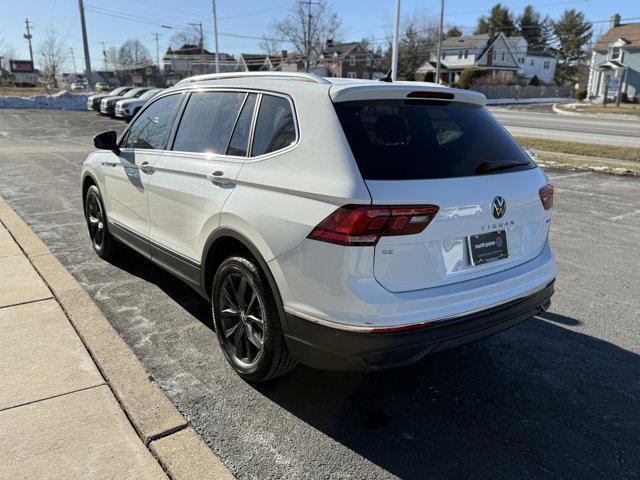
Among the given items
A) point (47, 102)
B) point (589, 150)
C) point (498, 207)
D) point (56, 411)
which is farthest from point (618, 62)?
point (56, 411)

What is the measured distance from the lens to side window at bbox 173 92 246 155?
3.57 metres

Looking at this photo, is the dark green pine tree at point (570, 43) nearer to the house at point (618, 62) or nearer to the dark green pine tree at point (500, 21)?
the dark green pine tree at point (500, 21)

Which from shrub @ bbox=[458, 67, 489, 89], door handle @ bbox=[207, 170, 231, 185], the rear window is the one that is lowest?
door handle @ bbox=[207, 170, 231, 185]

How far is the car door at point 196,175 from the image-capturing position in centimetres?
340

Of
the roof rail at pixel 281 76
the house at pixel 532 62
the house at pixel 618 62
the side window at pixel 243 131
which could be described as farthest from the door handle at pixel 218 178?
the house at pixel 532 62

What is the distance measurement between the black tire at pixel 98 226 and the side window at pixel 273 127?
9.05ft

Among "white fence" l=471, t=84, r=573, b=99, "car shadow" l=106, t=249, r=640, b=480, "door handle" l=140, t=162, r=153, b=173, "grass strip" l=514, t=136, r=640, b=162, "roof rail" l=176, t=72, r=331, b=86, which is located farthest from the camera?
"white fence" l=471, t=84, r=573, b=99

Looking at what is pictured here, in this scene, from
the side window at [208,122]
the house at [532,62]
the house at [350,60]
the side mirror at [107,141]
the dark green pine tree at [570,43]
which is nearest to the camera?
the side window at [208,122]

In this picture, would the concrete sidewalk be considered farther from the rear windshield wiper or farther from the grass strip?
the grass strip

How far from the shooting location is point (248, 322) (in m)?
3.29

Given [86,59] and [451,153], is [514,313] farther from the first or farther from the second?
[86,59]

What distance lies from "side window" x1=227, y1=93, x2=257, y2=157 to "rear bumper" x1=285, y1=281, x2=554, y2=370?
1.16 metres

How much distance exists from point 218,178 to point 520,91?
63975mm

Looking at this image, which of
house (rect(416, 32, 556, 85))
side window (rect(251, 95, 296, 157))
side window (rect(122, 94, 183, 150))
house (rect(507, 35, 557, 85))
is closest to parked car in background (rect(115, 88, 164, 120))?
side window (rect(122, 94, 183, 150))
